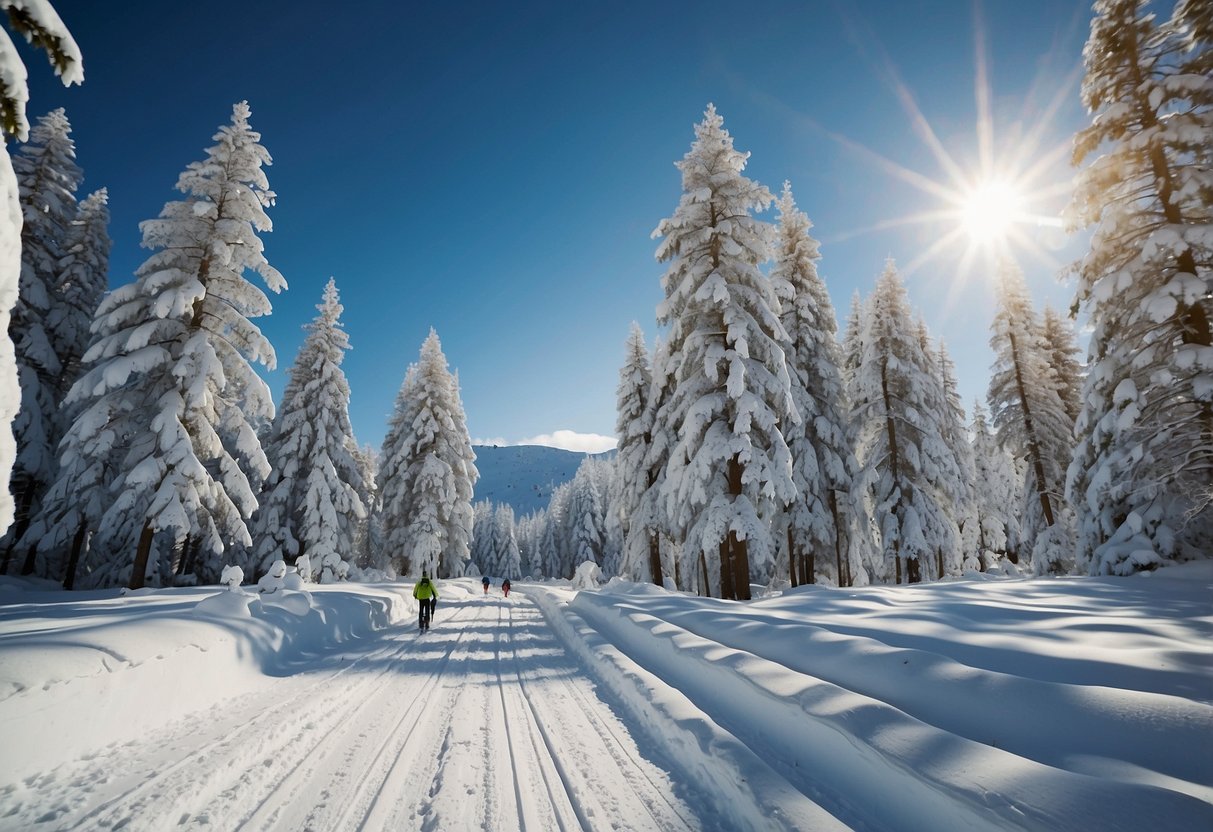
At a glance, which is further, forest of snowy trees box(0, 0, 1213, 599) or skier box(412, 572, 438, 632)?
skier box(412, 572, 438, 632)

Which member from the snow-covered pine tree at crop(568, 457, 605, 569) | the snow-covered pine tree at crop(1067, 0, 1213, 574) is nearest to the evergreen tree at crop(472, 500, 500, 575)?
the snow-covered pine tree at crop(568, 457, 605, 569)

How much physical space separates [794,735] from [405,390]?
3648 cm

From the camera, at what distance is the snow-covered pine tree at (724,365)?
1392cm

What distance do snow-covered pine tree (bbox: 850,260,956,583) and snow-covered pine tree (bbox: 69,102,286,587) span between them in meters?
22.9

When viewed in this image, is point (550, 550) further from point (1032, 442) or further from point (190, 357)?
point (190, 357)

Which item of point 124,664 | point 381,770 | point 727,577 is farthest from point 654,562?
point 124,664

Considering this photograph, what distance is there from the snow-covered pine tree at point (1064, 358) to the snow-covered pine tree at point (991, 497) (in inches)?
304

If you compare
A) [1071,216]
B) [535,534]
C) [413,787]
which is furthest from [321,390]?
[535,534]

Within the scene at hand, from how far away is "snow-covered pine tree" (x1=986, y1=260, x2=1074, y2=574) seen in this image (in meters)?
22.0

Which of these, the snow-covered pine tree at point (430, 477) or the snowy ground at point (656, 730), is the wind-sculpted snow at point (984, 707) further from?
the snow-covered pine tree at point (430, 477)

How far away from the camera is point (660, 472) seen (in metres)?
22.6

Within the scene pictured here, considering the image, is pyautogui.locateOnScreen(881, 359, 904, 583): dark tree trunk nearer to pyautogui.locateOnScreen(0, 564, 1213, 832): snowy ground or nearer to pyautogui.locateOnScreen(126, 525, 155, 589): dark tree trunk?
pyautogui.locateOnScreen(0, 564, 1213, 832): snowy ground

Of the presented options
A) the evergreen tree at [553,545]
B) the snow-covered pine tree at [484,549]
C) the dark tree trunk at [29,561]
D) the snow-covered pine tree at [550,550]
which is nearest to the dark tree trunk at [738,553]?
the dark tree trunk at [29,561]

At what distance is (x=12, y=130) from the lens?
414cm
